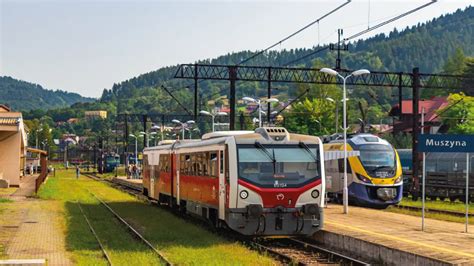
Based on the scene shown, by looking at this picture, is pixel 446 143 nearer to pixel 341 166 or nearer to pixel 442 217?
pixel 442 217

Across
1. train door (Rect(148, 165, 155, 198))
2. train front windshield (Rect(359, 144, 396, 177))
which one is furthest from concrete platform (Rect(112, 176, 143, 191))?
train front windshield (Rect(359, 144, 396, 177))

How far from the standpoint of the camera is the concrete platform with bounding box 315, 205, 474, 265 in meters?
15.0

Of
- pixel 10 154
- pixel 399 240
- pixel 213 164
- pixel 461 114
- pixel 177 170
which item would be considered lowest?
pixel 399 240

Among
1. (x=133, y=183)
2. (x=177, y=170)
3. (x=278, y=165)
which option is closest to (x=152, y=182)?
(x=177, y=170)

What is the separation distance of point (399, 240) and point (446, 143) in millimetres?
3589

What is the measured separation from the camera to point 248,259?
53.6 feet

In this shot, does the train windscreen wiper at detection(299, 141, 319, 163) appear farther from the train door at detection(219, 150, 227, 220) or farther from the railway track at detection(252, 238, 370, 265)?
the railway track at detection(252, 238, 370, 265)

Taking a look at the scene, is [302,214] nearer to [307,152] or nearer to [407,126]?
[307,152]

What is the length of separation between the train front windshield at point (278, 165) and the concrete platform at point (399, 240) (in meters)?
1.85

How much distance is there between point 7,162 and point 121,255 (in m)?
43.6

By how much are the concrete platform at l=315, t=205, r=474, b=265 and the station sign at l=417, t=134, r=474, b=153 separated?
7.79ft

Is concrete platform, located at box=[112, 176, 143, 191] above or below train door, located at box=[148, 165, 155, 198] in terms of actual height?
below

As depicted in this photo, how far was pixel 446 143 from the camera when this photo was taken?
64.7ft

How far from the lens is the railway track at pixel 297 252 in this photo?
16.5 m
